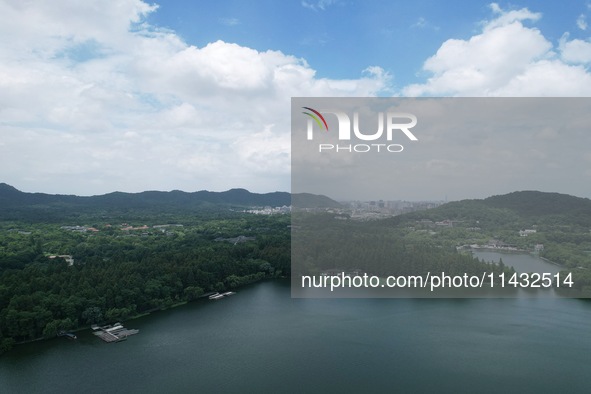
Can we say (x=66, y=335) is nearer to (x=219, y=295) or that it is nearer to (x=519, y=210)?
(x=219, y=295)

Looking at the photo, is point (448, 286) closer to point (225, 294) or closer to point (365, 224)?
point (365, 224)

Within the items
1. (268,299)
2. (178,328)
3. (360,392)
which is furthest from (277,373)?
(268,299)

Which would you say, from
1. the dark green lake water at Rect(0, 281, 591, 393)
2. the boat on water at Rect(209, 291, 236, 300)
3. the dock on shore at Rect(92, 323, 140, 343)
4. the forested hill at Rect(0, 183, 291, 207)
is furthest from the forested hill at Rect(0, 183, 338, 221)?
the dock on shore at Rect(92, 323, 140, 343)

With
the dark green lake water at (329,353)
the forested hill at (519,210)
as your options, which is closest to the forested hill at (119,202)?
the forested hill at (519,210)

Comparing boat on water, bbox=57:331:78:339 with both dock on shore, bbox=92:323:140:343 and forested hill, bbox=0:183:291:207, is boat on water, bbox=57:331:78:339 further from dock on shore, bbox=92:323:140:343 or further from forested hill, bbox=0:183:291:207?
forested hill, bbox=0:183:291:207

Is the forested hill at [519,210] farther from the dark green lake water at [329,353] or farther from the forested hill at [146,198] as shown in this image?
the forested hill at [146,198]
